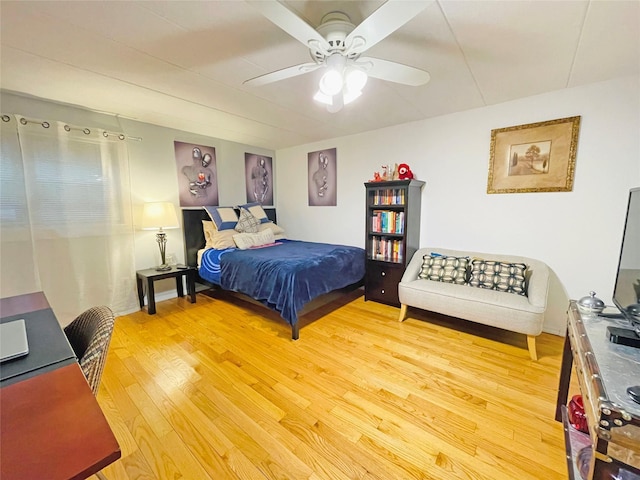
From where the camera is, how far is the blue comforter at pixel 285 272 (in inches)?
98.0

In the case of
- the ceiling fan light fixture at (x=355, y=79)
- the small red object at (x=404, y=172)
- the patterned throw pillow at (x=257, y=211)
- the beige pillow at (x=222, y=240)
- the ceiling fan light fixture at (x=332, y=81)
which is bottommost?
the beige pillow at (x=222, y=240)

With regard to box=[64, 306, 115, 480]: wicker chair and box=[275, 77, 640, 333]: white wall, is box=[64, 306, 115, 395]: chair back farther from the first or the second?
box=[275, 77, 640, 333]: white wall

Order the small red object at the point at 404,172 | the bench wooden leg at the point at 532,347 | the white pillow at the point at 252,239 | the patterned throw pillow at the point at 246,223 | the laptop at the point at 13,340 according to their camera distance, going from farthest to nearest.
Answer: the patterned throw pillow at the point at 246,223 → the white pillow at the point at 252,239 → the small red object at the point at 404,172 → the bench wooden leg at the point at 532,347 → the laptop at the point at 13,340

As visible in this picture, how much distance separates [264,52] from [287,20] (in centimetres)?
70

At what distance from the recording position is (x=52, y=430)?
0.64 metres

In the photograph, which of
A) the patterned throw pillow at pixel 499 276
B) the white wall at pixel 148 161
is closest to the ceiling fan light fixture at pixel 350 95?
the patterned throw pillow at pixel 499 276

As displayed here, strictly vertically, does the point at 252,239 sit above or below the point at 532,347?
above

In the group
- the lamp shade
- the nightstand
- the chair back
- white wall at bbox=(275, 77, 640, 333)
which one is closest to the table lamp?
the lamp shade

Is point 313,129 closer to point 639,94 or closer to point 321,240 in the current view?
point 321,240

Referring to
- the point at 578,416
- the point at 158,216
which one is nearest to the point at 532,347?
the point at 578,416

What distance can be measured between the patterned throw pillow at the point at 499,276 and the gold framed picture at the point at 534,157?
0.76m

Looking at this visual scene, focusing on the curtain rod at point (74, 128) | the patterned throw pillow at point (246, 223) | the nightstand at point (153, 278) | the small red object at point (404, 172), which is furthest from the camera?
the patterned throw pillow at point (246, 223)

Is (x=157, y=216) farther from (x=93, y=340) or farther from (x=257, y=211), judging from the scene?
(x=93, y=340)

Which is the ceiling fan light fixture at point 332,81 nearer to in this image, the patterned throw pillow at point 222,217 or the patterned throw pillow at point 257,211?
the patterned throw pillow at point 222,217
